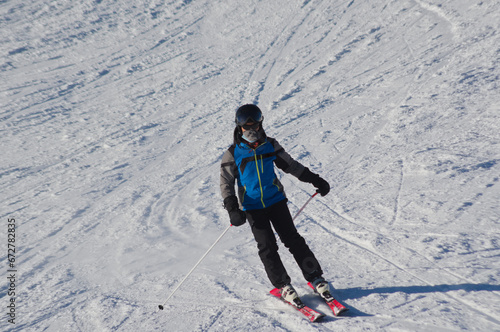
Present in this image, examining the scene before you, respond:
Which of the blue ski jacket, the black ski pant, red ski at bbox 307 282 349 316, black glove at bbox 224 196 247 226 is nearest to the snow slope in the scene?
red ski at bbox 307 282 349 316

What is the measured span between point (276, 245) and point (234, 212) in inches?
19.5

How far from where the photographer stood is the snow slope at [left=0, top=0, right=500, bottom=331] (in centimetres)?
364

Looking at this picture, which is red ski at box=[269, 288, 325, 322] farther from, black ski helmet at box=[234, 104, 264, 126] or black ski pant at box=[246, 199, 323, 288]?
black ski helmet at box=[234, 104, 264, 126]

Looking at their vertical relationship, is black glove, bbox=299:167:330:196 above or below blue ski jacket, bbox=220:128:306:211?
below

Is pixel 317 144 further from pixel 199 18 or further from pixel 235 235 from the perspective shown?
pixel 199 18

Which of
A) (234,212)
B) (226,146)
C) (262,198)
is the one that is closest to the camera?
(234,212)

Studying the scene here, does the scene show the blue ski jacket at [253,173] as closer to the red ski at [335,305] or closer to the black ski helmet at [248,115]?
the black ski helmet at [248,115]

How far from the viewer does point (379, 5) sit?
1219 cm

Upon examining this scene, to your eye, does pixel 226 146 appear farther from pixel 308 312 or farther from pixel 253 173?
pixel 308 312

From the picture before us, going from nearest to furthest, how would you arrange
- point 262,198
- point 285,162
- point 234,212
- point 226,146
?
point 234,212
point 262,198
point 285,162
point 226,146

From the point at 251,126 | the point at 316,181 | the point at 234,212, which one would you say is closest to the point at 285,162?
the point at 316,181

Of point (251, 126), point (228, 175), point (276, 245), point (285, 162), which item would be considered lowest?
point (276, 245)

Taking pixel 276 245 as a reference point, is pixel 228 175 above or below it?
above

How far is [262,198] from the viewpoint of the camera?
11.5 feet
